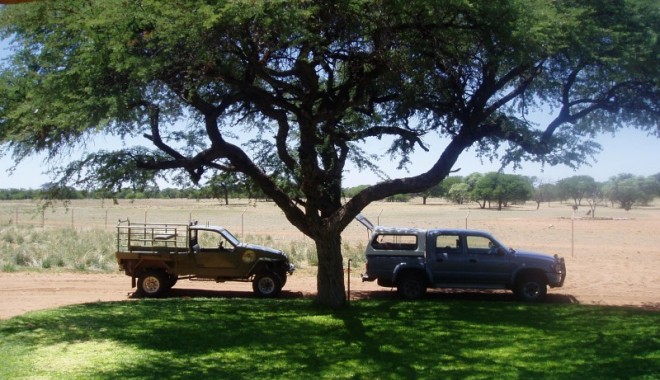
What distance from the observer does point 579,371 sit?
8844 mm

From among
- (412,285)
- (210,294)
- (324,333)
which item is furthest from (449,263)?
(210,294)

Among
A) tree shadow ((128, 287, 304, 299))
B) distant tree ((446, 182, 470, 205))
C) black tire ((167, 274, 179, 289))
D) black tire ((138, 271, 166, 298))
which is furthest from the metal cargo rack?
distant tree ((446, 182, 470, 205))

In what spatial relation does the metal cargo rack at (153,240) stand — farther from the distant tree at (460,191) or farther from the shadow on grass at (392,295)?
the distant tree at (460,191)

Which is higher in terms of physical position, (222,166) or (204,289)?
(222,166)

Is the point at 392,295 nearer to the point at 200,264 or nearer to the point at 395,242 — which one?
the point at 395,242

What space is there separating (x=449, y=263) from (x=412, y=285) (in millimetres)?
1154

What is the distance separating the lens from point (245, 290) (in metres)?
20.7

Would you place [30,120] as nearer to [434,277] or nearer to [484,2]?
[484,2]

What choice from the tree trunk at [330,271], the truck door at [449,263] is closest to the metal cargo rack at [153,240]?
the tree trunk at [330,271]

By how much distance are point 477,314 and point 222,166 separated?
6608 millimetres

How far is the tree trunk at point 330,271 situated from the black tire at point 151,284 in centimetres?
599

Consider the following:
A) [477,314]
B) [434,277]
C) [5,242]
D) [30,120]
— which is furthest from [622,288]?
[5,242]

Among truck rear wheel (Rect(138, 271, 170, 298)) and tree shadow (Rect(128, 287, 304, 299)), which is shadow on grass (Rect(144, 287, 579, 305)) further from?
truck rear wheel (Rect(138, 271, 170, 298))

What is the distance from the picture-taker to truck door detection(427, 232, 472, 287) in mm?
17719
